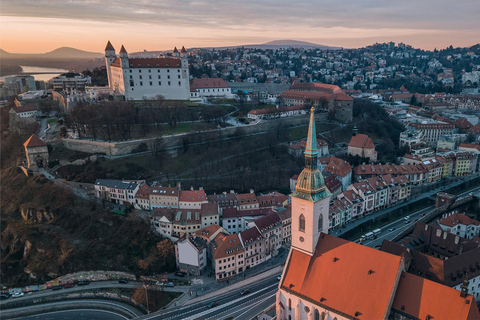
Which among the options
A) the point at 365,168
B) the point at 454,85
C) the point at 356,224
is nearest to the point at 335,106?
the point at 365,168

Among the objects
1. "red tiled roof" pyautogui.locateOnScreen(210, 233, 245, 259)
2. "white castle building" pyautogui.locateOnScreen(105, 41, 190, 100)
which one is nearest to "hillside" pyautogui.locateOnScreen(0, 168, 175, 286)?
"red tiled roof" pyautogui.locateOnScreen(210, 233, 245, 259)

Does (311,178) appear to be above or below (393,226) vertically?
above

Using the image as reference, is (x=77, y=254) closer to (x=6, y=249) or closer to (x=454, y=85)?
(x=6, y=249)

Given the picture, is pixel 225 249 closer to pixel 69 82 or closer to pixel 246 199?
pixel 246 199

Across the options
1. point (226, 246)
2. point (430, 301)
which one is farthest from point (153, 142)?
point (430, 301)

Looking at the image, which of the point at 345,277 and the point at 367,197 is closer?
the point at 345,277
